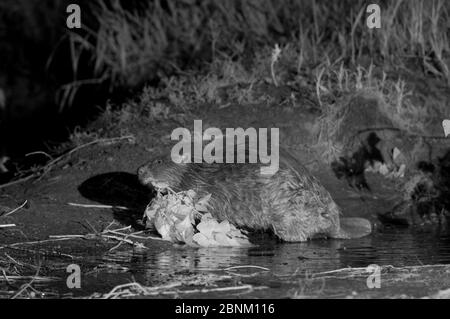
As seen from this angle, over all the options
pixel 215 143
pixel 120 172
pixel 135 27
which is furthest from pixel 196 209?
pixel 135 27

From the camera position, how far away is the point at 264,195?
639 cm

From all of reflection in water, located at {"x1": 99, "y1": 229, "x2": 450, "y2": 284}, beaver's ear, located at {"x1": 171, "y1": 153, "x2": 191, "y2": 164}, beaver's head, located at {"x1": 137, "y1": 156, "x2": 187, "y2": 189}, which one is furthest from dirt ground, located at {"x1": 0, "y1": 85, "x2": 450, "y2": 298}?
beaver's ear, located at {"x1": 171, "y1": 153, "x2": 191, "y2": 164}

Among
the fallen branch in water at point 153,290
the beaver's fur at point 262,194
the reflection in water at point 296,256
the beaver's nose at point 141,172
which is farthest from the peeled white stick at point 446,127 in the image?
the fallen branch in water at point 153,290

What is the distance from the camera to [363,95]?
8.28 m

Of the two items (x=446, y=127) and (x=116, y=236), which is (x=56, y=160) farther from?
(x=446, y=127)

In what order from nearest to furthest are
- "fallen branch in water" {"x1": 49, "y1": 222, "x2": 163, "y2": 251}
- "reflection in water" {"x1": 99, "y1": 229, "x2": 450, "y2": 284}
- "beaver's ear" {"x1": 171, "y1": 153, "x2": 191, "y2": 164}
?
1. "reflection in water" {"x1": 99, "y1": 229, "x2": 450, "y2": 284}
2. "fallen branch in water" {"x1": 49, "y1": 222, "x2": 163, "y2": 251}
3. "beaver's ear" {"x1": 171, "y1": 153, "x2": 191, "y2": 164}

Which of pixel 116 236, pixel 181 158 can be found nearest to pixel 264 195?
pixel 181 158

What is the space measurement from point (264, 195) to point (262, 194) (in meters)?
0.02

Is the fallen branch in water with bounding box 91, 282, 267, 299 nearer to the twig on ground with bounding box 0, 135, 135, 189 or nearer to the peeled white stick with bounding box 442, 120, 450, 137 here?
the twig on ground with bounding box 0, 135, 135, 189

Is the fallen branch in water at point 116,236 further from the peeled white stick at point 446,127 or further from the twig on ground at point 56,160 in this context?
the peeled white stick at point 446,127

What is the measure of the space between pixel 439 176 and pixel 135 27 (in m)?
4.60

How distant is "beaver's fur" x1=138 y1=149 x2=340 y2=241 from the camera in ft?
20.9
